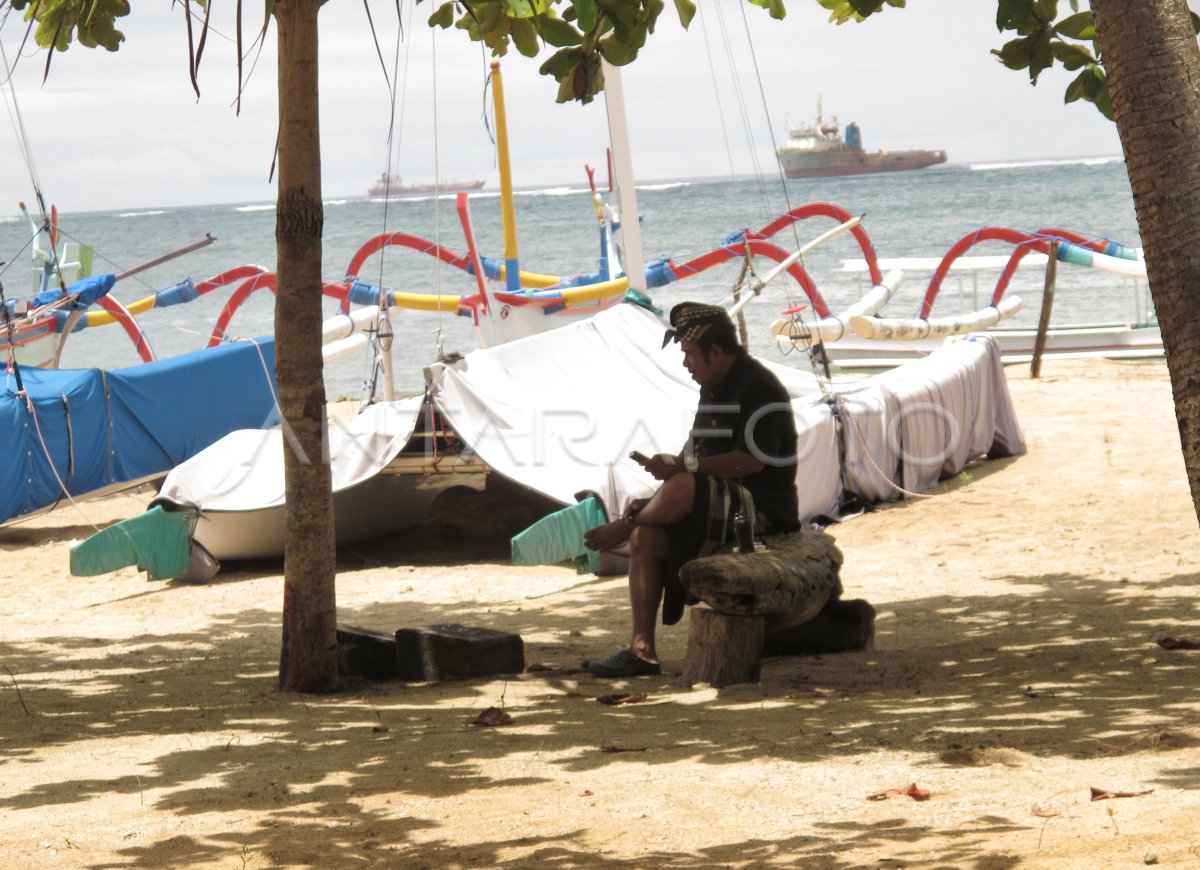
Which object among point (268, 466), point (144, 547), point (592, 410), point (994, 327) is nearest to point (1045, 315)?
point (994, 327)

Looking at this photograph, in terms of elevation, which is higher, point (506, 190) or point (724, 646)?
point (506, 190)

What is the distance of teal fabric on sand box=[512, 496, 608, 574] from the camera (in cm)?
902

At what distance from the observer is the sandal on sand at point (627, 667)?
19.7 ft

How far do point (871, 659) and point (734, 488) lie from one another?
94 centimetres

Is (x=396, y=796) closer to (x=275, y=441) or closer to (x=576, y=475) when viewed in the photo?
→ (x=576, y=475)

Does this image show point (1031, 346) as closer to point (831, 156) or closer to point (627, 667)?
point (627, 667)

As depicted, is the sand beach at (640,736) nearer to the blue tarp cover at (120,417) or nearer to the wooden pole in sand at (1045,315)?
the blue tarp cover at (120,417)

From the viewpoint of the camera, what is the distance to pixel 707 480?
19.6ft

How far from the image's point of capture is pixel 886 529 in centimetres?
1009

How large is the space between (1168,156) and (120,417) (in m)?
10.1

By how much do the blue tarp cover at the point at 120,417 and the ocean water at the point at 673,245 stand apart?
2006 millimetres

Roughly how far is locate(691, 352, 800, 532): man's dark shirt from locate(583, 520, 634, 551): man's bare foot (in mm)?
435

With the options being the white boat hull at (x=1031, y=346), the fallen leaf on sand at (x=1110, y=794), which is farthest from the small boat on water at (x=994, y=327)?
the fallen leaf on sand at (x=1110, y=794)

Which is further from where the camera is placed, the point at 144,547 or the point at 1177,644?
the point at 144,547
